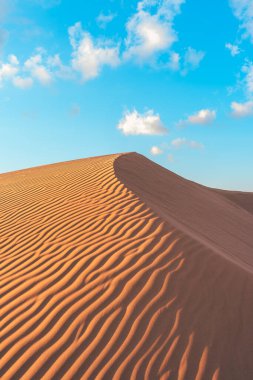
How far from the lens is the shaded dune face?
11.9ft

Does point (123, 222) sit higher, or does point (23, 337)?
point (123, 222)

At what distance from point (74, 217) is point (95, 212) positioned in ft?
1.38

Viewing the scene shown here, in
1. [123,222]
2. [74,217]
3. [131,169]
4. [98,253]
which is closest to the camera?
[98,253]

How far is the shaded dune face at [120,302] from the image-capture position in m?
3.63

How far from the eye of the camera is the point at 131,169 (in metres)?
12.4

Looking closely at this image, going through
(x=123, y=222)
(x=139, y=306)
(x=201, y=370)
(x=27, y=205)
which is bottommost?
(x=201, y=370)

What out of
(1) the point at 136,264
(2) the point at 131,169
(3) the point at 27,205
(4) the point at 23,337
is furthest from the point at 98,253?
(2) the point at 131,169

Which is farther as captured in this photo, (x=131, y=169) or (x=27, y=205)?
(x=131, y=169)

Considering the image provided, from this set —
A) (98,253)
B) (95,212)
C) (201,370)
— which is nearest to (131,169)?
(95,212)

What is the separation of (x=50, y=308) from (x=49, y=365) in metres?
0.82

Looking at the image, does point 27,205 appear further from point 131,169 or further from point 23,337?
point 23,337

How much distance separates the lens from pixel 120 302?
432 cm

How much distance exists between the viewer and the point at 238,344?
3.97 meters

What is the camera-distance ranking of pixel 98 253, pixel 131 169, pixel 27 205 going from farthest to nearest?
pixel 131 169, pixel 27 205, pixel 98 253
